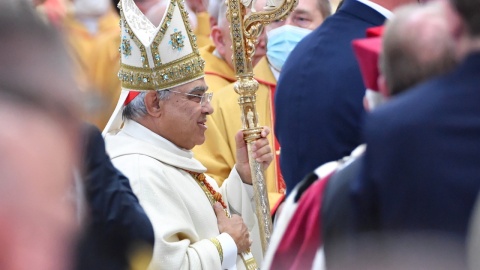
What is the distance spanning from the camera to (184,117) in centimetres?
455

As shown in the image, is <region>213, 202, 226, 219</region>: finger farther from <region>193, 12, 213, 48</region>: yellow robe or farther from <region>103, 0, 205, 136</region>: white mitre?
<region>193, 12, 213, 48</region>: yellow robe

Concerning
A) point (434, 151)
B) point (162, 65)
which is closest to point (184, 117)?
point (162, 65)

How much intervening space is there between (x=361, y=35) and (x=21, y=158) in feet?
7.08

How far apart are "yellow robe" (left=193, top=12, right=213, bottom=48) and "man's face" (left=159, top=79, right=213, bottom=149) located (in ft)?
9.24

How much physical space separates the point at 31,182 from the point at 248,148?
10.9ft

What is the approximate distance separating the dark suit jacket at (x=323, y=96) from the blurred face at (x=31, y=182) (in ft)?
6.29

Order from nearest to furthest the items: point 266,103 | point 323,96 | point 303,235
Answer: point 303,235 → point 323,96 → point 266,103

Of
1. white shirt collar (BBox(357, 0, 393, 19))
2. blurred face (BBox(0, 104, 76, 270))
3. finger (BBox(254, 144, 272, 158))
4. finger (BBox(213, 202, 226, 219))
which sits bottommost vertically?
finger (BBox(213, 202, 226, 219))

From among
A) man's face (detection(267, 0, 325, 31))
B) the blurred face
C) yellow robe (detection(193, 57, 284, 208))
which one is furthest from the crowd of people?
man's face (detection(267, 0, 325, 31))

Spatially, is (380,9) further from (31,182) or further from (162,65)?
(31,182)

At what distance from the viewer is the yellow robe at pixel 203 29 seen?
740 centimetres

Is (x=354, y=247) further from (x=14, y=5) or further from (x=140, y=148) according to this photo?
(x=140, y=148)

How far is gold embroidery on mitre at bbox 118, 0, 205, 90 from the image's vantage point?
15.0 feet

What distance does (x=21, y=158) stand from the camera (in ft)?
4.39
